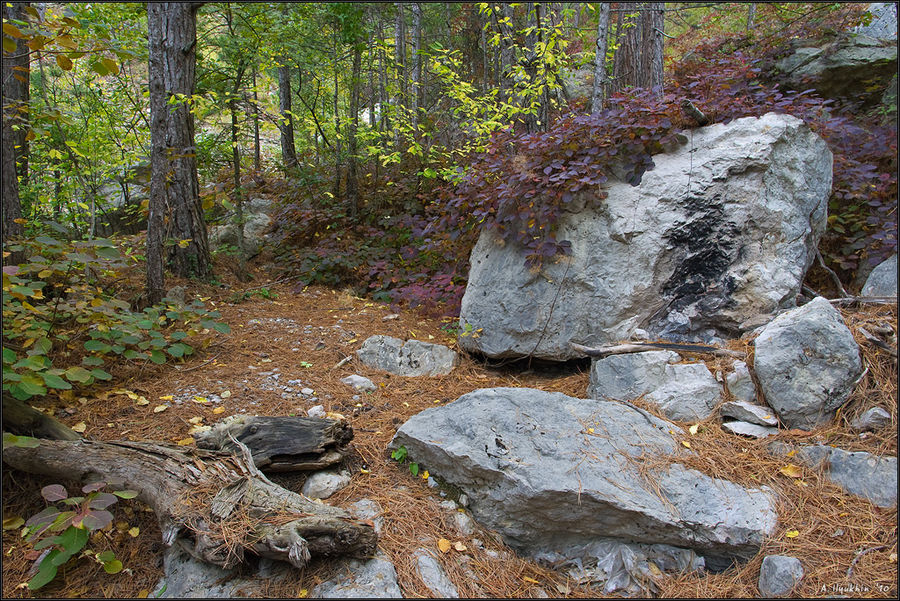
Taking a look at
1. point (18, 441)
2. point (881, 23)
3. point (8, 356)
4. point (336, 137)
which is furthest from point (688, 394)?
point (881, 23)

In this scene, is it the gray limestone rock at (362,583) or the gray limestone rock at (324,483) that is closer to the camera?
the gray limestone rock at (362,583)

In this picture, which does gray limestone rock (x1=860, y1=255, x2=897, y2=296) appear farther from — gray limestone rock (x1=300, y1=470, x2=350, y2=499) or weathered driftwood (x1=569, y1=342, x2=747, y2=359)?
gray limestone rock (x1=300, y1=470, x2=350, y2=499)

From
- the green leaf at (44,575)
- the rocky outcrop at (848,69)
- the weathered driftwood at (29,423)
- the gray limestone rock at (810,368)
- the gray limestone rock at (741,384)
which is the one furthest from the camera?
the rocky outcrop at (848,69)

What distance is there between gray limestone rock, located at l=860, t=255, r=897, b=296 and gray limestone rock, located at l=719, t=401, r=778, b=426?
4.40ft

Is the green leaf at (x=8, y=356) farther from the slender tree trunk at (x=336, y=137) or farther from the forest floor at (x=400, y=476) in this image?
the slender tree trunk at (x=336, y=137)

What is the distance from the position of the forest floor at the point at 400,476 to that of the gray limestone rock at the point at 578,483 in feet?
0.36

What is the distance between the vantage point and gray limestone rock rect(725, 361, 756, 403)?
2918 millimetres

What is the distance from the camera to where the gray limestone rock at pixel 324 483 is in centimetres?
244

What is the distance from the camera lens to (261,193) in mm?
8891

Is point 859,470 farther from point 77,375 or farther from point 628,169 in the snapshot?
point 77,375

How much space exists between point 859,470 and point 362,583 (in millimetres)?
2404

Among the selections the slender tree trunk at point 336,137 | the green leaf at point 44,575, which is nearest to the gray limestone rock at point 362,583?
the green leaf at point 44,575

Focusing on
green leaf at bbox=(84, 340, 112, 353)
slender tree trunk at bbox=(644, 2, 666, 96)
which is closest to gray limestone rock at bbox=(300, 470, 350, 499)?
green leaf at bbox=(84, 340, 112, 353)

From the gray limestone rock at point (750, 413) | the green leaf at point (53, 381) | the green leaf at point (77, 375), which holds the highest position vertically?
the green leaf at point (53, 381)
